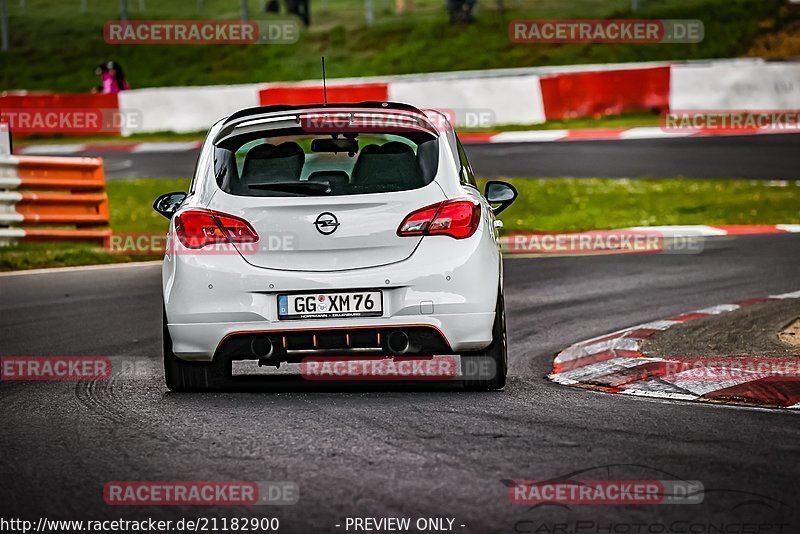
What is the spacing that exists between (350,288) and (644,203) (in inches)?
516

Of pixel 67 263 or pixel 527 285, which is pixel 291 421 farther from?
pixel 67 263

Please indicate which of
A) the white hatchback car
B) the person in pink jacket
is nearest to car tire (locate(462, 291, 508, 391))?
the white hatchback car

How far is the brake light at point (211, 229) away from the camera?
26.7 ft

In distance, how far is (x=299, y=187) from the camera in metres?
8.21

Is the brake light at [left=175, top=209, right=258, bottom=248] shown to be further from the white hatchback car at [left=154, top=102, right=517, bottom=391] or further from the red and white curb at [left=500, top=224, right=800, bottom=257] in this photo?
the red and white curb at [left=500, top=224, right=800, bottom=257]

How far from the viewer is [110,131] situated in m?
35.4

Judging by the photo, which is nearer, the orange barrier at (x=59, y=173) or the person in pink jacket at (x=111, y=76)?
the orange barrier at (x=59, y=173)

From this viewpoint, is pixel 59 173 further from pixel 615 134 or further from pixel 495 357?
pixel 615 134

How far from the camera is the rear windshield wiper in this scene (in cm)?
818

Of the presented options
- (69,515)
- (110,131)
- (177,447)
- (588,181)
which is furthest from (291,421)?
(110,131)

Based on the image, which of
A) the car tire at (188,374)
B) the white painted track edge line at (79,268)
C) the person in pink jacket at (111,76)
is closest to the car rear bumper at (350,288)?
the car tire at (188,374)

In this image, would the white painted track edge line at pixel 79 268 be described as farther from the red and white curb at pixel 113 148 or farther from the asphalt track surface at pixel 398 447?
the red and white curb at pixel 113 148

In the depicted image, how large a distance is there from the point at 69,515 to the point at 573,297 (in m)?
7.70

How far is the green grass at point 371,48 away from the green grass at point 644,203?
2502cm
